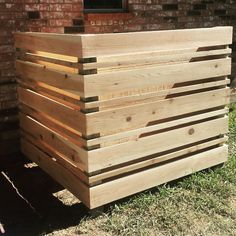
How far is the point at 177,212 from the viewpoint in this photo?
3393 mm

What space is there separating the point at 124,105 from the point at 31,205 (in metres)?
1.22

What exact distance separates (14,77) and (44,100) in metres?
0.85

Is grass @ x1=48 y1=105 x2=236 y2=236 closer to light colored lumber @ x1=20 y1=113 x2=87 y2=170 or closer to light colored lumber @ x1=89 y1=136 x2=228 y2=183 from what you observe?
light colored lumber @ x1=89 y1=136 x2=228 y2=183

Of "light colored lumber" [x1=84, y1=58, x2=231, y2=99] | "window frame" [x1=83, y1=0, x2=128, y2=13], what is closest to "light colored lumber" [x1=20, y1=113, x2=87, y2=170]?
"light colored lumber" [x1=84, y1=58, x2=231, y2=99]

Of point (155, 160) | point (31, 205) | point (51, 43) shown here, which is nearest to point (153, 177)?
point (155, 160)

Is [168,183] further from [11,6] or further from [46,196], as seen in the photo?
[11,6]

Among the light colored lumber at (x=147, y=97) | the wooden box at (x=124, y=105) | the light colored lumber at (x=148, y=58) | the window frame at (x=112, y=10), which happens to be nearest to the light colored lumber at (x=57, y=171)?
the wooden box at (x=124, y=105)

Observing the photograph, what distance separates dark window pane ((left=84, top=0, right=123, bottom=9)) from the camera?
186 inches

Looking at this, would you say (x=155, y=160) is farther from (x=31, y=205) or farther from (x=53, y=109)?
(x=31, y=205)

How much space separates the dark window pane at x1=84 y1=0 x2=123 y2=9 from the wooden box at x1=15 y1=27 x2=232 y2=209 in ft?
3.41

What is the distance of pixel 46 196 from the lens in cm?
376

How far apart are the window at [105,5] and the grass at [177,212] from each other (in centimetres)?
221

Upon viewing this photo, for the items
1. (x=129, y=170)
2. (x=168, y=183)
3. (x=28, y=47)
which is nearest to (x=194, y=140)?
(x=168, y=183)

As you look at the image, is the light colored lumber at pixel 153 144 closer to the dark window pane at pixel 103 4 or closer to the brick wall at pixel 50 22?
the brick wall at pixel 50 22
